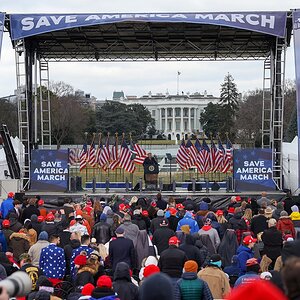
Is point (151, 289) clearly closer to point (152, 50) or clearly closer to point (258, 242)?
point (258, 242)

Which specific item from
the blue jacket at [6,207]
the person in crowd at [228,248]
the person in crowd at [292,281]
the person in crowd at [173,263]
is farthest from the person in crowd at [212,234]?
the person in crowd at [292,281]

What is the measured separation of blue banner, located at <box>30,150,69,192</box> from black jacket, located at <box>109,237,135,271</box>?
51.6 feet

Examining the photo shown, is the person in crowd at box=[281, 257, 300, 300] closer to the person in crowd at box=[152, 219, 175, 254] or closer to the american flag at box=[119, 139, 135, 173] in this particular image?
the person in crowd at box=[152, 219, 175, 254]

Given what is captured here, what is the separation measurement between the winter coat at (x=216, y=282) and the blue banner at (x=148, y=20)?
659 inches

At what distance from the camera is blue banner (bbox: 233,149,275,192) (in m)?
25.7

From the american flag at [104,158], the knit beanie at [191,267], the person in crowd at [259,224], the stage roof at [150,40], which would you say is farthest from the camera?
the american flag at [104,158]

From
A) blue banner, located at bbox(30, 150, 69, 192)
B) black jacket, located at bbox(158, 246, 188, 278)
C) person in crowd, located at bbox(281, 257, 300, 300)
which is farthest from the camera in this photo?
blue banner, located at bbox(30, 150, 69, 192)

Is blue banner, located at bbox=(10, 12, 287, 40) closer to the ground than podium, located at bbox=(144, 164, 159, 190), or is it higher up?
higher up

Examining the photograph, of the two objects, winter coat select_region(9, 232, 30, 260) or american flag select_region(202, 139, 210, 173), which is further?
american flag select_region(202, 139, 210, 173)

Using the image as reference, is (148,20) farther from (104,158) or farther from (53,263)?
(53,263)

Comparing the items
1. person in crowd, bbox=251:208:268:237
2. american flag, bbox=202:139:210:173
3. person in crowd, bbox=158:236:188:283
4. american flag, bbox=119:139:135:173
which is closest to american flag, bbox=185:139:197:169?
american flag, bbox=202:139:210:173

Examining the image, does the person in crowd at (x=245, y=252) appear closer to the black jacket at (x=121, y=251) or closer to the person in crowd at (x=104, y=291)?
the black jacket at (x=121, y=251)

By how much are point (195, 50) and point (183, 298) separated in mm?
22917

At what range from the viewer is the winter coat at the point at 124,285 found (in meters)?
7.87
